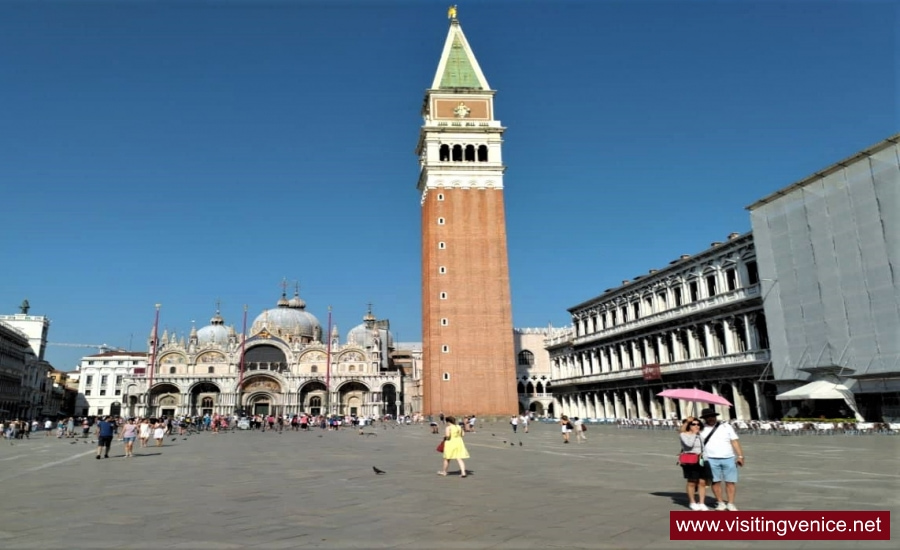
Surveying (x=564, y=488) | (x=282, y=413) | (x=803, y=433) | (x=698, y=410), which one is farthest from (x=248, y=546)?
(x=282, y=413)

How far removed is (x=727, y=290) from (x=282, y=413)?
51.8m

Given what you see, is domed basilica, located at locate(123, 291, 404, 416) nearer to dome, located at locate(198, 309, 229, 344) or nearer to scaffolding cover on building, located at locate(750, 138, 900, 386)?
dome, located at locate(198, 309, 229, 344)

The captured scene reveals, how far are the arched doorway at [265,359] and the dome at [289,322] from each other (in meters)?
7.59

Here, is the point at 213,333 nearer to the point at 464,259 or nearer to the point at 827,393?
the point at 464,259

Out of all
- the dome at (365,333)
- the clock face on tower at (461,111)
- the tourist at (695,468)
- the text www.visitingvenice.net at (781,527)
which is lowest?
the text www.visitingvenice.net at (781,527)

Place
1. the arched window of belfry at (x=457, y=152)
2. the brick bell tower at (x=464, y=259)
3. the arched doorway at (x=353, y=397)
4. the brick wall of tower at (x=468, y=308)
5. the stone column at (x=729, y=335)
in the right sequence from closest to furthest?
the stone column at (x=729, y=335), the brick wall of tower at (x=468, y=308), the brick bell tower at (x=464, y=259), the arched window of belfry at (x=457, y=152), the arched doorway at (x=353, y=397)

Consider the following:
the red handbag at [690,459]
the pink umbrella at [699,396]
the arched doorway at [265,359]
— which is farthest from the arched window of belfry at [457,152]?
the red handbag at [690,459]

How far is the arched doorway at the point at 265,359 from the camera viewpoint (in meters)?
75.2

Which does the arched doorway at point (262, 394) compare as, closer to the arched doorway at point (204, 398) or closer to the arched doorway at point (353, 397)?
the arched doorway at point (204, 398)

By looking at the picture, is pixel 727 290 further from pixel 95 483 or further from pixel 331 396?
pixel 331 396

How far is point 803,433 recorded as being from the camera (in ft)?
90.5

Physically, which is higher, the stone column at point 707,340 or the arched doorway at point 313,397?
the stone column at point 707,340

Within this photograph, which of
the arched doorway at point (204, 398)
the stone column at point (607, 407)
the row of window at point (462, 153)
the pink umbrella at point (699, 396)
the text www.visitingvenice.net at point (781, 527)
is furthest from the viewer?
the arched doorway at point (204, 398)

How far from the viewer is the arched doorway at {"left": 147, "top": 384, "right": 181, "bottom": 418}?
238ft
